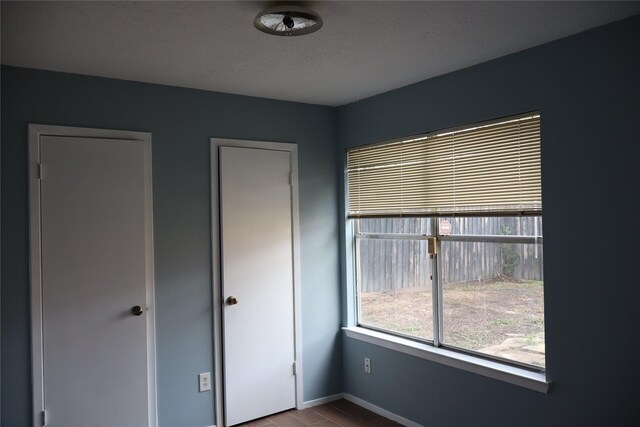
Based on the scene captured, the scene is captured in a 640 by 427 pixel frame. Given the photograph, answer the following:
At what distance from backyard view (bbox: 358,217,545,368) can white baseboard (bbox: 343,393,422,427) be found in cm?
59

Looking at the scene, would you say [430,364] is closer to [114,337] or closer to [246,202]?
[246,202]

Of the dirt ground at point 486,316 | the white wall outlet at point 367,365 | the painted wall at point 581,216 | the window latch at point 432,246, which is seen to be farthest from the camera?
the white wall outlet at point 367,365

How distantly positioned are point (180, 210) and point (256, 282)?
30.4 inches

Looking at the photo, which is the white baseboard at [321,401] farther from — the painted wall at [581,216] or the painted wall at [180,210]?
the painted wall at [581,216]

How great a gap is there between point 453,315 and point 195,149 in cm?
209

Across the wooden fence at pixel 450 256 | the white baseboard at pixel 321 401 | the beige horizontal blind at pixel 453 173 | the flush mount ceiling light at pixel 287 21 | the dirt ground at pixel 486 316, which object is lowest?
the white baseboard at pixel 321 401

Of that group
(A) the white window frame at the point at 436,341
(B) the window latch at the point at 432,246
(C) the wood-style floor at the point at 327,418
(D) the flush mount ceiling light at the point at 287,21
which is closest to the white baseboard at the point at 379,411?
(C) the wood-style floor at the point at 327,418

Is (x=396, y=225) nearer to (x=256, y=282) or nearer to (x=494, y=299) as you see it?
(x=494, y=299)

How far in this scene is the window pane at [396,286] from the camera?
3537mm

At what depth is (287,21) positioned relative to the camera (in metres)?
2.24

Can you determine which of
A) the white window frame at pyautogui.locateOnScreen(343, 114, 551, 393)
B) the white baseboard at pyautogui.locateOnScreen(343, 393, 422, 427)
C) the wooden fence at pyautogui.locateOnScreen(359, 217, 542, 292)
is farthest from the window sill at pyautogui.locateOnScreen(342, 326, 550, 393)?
the white baseboard at pyautogui.locateOnScreen(343, 393, 422, 427)

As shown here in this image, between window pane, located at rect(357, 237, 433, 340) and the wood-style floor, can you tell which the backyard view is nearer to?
window pane, located at rect(357, 237, 433, 340)

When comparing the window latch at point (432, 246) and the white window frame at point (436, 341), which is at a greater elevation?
the window latch at point (432, 246)

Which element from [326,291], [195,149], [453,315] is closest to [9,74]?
[195,149]
